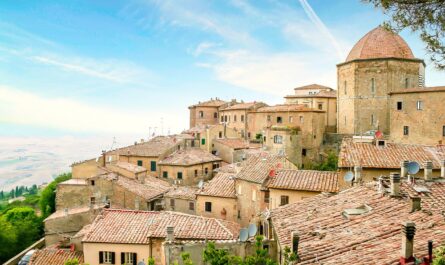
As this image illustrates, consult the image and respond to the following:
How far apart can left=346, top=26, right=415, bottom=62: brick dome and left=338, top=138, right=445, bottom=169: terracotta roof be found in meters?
23.5

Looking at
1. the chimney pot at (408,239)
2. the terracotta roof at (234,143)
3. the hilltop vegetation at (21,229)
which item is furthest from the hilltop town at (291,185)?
the hilltop vegetation at (21,229)

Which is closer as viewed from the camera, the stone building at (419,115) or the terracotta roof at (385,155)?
the terracotta roof at (385,155)

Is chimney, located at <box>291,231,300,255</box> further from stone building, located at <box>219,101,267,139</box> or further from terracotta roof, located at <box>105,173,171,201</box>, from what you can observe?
stone building, located at <box>219,101,267,139</box>

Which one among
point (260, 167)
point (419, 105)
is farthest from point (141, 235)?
point (419, 105)

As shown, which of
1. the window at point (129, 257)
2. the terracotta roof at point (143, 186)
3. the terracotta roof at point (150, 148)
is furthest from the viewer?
the terracotta roof at point (150, 148)

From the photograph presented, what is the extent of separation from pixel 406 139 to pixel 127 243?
92.4 feet

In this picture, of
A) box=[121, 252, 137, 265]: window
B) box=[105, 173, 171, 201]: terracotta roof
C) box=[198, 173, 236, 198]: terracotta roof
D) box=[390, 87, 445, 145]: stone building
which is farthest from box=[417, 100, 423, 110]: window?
A: box=[121, 252, 137, 265]: window

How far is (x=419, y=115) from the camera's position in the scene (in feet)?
118

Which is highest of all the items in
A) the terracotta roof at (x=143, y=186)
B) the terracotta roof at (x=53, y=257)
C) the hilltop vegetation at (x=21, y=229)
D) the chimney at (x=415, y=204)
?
the chimney at (x=415, y=204)

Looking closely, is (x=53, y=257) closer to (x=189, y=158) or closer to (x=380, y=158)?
(x=380, y=158)

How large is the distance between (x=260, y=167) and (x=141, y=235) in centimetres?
922

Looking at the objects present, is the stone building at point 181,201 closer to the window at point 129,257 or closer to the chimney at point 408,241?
the window at point 129,257

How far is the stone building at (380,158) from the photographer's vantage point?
19734mm

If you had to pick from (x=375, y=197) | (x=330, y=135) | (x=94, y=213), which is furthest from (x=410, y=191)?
(x=330, y=135)
